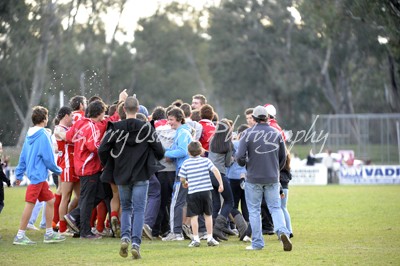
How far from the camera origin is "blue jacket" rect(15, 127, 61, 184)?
1359 centimetres

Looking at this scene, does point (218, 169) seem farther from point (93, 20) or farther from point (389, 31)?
point (93, 20)

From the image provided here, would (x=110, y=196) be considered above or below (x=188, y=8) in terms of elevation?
below

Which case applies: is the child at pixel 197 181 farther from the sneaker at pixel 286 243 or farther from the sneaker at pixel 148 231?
the sneaker at pixel 148 231

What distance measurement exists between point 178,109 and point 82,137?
169 centimetres

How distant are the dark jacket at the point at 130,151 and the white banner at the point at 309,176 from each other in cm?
2799

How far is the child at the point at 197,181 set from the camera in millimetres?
13016

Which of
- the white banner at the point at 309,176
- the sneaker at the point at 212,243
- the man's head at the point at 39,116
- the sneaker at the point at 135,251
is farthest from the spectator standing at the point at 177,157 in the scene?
the white banner at the point at 309,176

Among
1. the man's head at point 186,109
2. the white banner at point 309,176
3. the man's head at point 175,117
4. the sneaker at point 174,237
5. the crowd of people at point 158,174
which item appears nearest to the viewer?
the crowd of people at point 158,174

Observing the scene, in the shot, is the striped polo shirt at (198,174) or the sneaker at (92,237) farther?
the sneaker at (92,237)

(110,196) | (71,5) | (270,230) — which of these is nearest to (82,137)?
(110,196)

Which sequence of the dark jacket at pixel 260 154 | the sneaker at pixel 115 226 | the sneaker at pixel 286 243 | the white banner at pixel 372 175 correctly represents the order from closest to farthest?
the sneaker at pixel 286 243 → the dark jacket at pixel 260 154 → the sneaker at pixel 115 226 → the white banner at pixel 372 175

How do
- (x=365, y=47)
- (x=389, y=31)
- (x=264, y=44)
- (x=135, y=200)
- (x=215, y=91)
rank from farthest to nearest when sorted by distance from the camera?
(x=215, y=91) → (x=264, y=44) → (x=365, y=47) → (x=389, y=31) → (x=135, y=200)

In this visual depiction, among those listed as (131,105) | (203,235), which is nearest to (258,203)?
(203,235)

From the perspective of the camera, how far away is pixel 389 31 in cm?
4453
